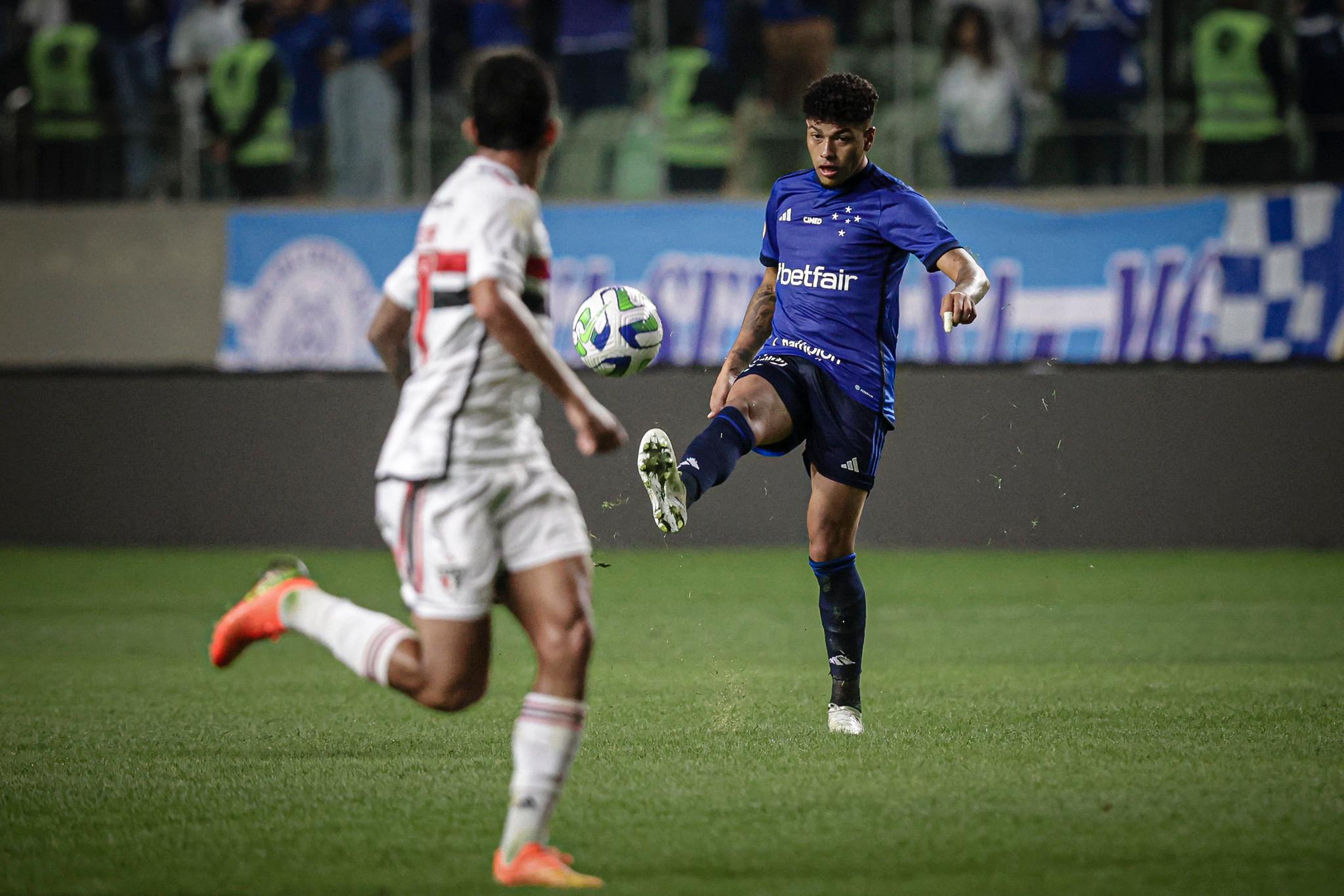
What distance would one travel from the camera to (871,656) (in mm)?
8234

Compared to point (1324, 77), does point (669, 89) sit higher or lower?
lower

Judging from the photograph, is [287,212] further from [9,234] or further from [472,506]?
[472,506]

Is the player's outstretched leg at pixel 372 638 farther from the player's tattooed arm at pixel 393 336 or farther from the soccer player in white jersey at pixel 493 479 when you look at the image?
the player's tattooed arm at pixel 393 336

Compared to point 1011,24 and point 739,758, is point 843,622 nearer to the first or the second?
point 739,758

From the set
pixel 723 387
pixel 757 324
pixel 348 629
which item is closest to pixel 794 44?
pixel 757 324

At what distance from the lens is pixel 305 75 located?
14.8m

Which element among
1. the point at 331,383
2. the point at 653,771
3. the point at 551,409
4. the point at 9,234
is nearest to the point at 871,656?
the point at 653,771

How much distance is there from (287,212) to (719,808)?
11.0 meters

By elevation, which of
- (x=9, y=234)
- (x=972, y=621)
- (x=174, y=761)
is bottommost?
(x=972, y=621)

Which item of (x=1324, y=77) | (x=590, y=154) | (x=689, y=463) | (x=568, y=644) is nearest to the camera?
(x=568, y=644)

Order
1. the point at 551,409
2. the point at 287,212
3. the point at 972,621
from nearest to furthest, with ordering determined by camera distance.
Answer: the point at 972,621 → the point at 551,409 → the point at 287,212

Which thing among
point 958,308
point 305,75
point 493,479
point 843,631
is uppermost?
point 305,75

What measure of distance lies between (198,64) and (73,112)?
108 cm

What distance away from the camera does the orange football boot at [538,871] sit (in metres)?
3.83
